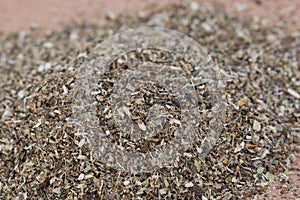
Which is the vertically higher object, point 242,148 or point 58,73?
point 58,73

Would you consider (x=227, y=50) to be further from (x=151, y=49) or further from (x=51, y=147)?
(x=51, y=147)

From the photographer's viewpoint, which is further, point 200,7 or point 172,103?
point 200,7

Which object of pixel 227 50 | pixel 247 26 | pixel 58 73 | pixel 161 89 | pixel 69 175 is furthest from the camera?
pixel 247 26

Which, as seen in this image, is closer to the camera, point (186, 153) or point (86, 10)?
point (186, 153)

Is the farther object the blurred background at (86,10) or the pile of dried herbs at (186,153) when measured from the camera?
the blurred background at (86,10)

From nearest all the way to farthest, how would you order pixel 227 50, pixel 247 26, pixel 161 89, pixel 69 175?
pixel 69 175 < pixel 161 89 < pixel 227 50 < pixel 247 26

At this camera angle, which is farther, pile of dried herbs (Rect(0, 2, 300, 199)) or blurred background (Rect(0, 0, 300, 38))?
blurred background (Rect(0, 0, 300, 38))

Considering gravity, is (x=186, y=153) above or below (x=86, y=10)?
below

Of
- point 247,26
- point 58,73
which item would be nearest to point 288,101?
point 247,26
